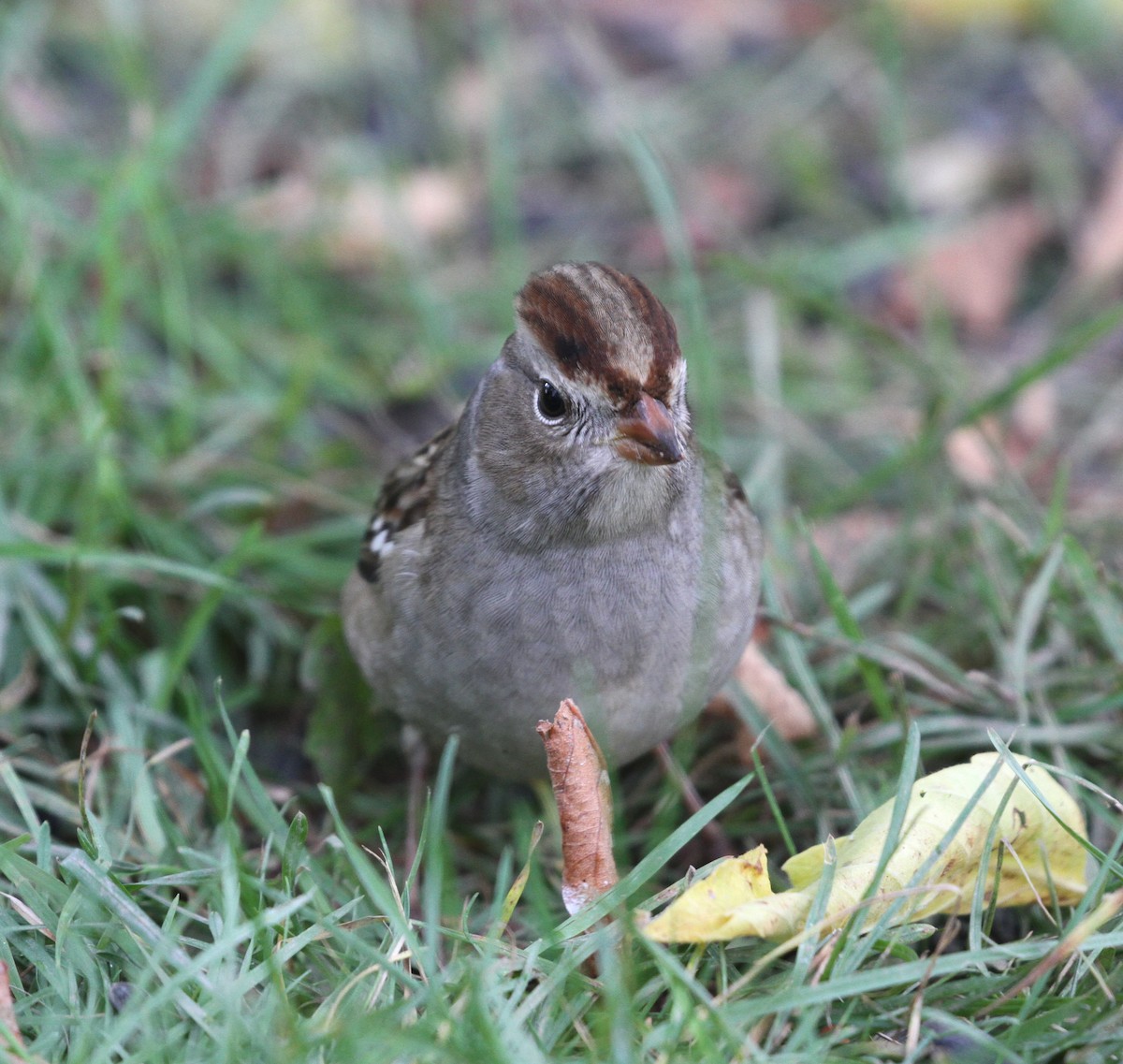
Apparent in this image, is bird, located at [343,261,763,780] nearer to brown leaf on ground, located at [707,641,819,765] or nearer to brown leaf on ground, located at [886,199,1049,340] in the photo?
brown leaf on ground, located at [707,641,819,765]

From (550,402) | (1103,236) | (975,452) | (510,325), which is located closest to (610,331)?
(550,402)

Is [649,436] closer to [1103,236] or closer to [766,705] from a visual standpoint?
[766,705]

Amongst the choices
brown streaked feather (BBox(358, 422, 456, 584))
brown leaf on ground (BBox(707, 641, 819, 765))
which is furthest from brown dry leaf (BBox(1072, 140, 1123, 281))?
brown streaked feather (BBox(358, 422, 456, 584))

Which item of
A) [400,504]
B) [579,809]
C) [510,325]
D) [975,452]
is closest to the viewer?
[579,809]

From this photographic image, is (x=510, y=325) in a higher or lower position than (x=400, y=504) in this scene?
higher

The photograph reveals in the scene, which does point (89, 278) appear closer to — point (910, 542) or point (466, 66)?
point (466, 66)

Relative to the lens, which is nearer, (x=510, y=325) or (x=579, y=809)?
(x=579, y=809)

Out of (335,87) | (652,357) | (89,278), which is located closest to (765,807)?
(652,357)
